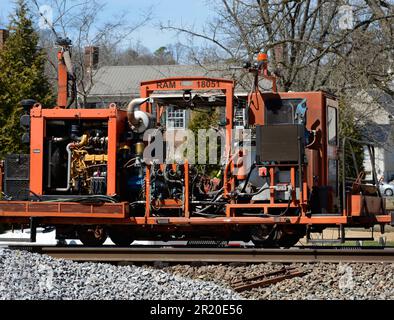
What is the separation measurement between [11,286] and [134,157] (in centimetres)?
493

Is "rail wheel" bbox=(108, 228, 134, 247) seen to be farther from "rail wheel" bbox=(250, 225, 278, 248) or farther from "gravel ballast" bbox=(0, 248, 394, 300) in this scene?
"gravel ballast" bbox=(0, 248, 394, 300)

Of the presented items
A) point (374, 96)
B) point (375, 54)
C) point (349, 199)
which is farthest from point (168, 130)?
point (374, 96)

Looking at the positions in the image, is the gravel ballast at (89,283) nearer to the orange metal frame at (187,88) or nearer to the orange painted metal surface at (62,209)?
the orange painted metal surface at (62,209)

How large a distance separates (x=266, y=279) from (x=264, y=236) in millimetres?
2470

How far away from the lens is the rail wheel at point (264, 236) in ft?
42.7

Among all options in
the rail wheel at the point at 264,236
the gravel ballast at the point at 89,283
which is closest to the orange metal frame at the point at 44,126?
the rail wheel at the point at 264,236

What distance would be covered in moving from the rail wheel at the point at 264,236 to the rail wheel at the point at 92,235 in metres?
2.72

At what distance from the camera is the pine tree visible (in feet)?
84.2

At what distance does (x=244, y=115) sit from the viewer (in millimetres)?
13375

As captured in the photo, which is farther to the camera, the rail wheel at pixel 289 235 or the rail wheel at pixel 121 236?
the rail wheel at pixel 121 236

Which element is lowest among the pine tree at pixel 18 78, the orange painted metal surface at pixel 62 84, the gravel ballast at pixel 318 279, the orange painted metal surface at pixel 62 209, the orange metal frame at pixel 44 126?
the gravel ballast at pixel 318 279

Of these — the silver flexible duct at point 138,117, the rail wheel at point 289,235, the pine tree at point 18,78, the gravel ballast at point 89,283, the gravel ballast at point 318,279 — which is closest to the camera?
the gravel ballast at point 89,283

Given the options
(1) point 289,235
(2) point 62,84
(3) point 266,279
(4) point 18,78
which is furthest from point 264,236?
(4) point 18,78
